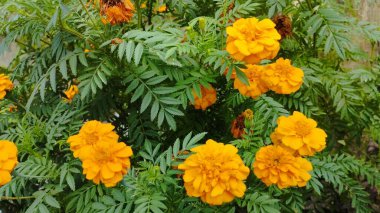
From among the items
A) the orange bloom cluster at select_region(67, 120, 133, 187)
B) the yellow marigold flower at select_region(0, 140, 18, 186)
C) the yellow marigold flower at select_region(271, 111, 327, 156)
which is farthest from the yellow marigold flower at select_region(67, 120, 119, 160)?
the yellow marigold flower at select_region(271, 111, 327, 156)

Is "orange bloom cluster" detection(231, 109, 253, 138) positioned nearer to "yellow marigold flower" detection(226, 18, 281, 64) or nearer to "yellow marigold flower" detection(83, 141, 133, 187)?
"yellow marigold flower" detection(226, 18, 281, 64)

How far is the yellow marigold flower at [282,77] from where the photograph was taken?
4.89ft

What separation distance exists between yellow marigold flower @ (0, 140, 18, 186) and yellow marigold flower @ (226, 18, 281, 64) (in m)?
0.66

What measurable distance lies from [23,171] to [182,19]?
3.07ft

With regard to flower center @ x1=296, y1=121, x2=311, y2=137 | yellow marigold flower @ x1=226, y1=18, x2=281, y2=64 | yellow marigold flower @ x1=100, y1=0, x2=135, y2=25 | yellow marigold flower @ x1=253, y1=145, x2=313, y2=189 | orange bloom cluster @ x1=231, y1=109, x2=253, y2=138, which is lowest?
orange bloom cluster @ x1=231, y1=109, x2=253, y2=138

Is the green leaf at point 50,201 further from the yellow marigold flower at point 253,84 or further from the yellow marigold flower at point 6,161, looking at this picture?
the yellow marigold flower at point 253,84

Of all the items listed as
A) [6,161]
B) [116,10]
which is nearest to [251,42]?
[116,10]

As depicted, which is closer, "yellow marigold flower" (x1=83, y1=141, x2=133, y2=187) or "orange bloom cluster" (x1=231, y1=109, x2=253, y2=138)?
"yellow marigold flower" (x1=83, y1=141, x2=133, y2=187)

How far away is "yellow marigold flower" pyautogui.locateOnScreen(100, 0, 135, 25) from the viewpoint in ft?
4.82

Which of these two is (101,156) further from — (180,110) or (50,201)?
(180,110)

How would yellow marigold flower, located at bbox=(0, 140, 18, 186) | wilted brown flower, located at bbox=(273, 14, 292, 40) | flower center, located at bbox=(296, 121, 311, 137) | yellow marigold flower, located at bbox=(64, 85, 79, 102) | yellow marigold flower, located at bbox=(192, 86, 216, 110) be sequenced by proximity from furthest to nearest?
yellow marigold flower, located at bbox=(64, 85, 79, 102), wilted brown flower, located at bbox=(273, 14, 292, 40), yellow marigold flower, located at bbox=(192, 86, 216, 110), flower center, located at bbox=(296, 121, 311, 137), yellow marigold flower, located at bbox=(0, 140, 18, 186)

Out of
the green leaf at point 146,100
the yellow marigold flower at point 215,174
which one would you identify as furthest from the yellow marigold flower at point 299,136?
the green leaf at point 146,100

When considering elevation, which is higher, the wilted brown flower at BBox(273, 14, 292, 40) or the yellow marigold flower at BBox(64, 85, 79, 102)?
the wilted brown flower at BBox(273, 14, 292, 40)

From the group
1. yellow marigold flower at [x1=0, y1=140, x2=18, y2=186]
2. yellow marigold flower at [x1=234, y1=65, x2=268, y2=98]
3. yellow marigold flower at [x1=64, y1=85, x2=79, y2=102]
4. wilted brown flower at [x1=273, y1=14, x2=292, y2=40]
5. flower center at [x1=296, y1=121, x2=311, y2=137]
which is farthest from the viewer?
yellow marigold flower at [x1=64, y1=85, x2=79, y2=102]
